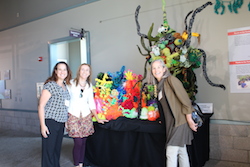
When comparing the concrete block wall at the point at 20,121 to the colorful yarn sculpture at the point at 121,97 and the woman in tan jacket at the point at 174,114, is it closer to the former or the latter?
the colorful yarn sculpture at the point at 121,97

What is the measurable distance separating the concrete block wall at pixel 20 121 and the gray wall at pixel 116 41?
0.20 meters

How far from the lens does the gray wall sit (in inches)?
105

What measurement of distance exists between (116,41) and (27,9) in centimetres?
299

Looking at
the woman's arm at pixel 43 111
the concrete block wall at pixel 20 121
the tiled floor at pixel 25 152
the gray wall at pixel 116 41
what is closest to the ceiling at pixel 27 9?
the gray wall at pixel 116 41

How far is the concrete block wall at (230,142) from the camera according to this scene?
8.38 feet

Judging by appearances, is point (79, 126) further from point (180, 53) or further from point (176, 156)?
point (180, 53)

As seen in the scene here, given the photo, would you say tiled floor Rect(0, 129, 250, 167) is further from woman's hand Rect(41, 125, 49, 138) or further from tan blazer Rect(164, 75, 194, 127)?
tan blazer Rect(164, 75, 194, 127)

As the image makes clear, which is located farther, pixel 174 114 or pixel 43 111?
pixel 43 111

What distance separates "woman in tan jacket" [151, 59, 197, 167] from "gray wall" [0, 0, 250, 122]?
1092 mm

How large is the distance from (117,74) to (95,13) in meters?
1.75

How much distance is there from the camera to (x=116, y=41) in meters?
3.63

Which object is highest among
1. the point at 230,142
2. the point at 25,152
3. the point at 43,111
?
the point at 43,111

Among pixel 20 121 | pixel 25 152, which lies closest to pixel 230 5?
pixel 25 152

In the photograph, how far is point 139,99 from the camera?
8.15ft
